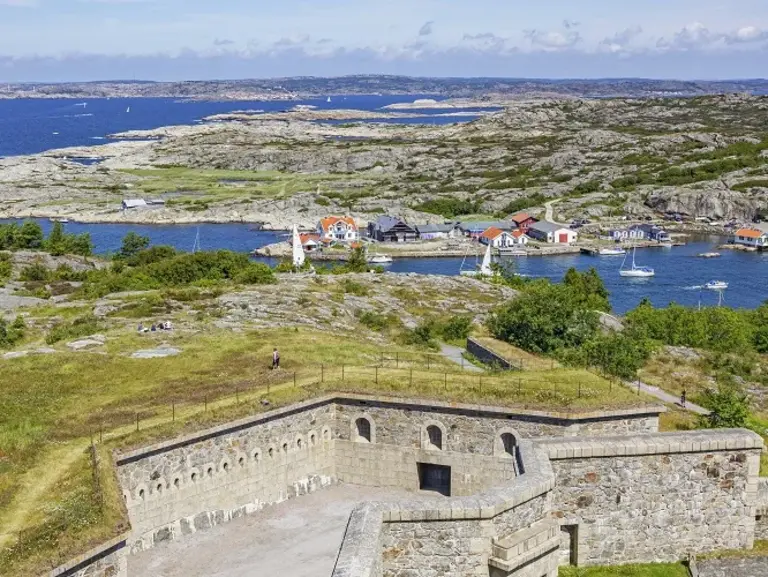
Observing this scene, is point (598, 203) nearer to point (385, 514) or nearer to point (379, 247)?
point (379, 247)

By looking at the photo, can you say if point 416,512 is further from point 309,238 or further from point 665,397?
point 309,238

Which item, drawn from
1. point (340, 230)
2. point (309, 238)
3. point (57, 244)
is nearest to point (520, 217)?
point (340, 230)

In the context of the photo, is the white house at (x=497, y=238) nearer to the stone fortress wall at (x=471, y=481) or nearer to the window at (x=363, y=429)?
the window at (x=363, y=429)

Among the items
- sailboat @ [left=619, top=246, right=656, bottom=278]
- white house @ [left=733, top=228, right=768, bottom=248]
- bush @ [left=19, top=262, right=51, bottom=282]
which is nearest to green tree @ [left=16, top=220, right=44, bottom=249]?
bush @ [left=19, top=262, right=51, bottom=282]

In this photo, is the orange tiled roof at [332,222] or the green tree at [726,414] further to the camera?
the orange tiled roof at [332,222]

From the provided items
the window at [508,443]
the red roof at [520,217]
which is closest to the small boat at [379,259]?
the red roof at [520,217]

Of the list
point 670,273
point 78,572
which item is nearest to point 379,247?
point 670,273

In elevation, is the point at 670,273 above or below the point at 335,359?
below
